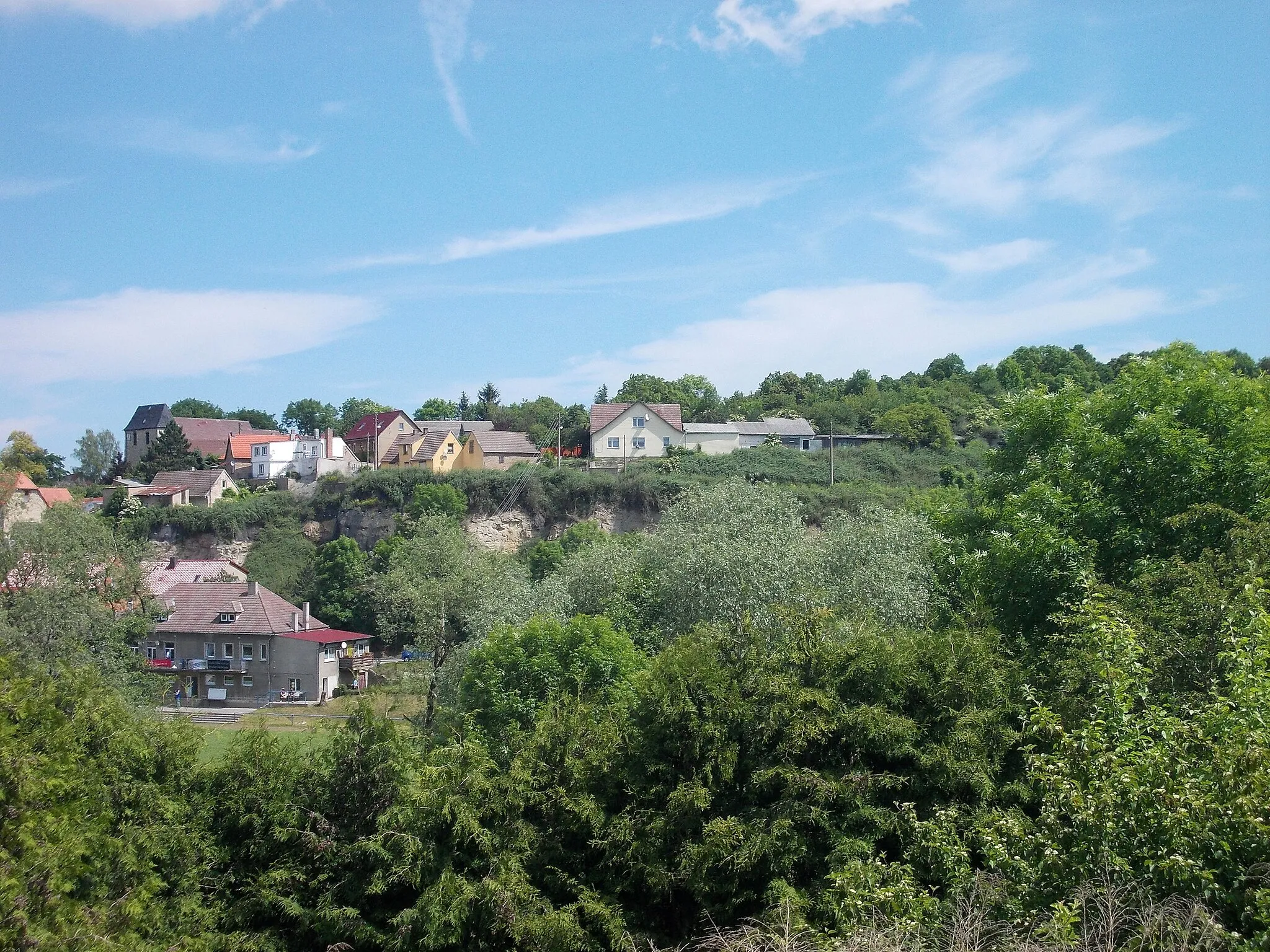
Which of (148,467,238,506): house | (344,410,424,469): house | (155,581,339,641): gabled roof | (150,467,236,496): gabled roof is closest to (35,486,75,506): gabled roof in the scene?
(148,467,238,506): house

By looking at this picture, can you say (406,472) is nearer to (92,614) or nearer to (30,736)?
(92,614)

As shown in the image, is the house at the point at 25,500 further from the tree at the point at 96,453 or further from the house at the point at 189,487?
the tree at the point at 96,453

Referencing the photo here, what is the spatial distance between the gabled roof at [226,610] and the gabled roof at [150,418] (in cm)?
4999

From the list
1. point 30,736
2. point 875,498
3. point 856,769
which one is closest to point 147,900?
point 30,736

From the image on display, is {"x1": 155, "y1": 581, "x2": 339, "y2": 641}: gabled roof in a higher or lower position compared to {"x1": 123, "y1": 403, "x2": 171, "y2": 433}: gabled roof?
lower

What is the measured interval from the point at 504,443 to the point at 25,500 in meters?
31.4

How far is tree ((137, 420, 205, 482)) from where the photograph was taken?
3061 inches

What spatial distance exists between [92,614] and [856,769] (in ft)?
95.3

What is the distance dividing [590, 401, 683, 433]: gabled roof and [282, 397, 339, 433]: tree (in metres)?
70.9

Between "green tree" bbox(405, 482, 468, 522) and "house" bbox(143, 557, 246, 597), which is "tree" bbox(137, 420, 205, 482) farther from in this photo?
"green tree" bbox(405, 482, 468, 522)

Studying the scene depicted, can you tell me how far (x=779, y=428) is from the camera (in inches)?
2940

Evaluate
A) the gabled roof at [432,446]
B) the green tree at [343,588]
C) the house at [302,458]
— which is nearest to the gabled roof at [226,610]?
the green tree at [343,588]

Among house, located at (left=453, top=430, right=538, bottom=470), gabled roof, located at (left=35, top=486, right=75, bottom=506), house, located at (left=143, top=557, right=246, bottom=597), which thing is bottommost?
house, located at (left=143, top=557, right=246, bottom=597)

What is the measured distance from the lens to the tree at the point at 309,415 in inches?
5266
